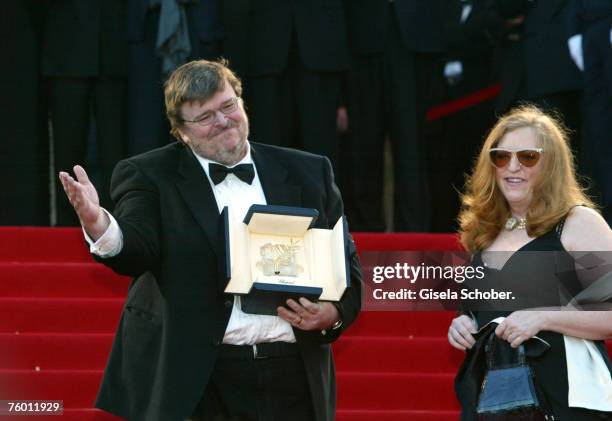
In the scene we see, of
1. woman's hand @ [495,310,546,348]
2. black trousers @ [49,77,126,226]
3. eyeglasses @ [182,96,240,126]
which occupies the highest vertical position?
black trousers @ [49,77,126,226]

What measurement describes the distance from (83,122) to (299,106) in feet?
4.14

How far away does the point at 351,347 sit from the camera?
6.23m

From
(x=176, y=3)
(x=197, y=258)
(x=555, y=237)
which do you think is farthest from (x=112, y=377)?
(x=176, y=3)

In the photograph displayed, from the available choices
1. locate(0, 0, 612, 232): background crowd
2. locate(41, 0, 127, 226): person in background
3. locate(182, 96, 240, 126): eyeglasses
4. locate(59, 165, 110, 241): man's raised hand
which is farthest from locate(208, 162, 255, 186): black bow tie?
locate(41, 0, 127, 226): person in background

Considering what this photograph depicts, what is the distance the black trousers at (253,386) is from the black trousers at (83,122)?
3727mm

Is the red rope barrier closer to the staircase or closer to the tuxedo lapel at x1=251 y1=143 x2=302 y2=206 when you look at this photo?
→ the staircase

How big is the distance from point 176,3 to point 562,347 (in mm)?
4202

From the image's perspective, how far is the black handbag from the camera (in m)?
3.90

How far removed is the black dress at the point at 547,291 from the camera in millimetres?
3947

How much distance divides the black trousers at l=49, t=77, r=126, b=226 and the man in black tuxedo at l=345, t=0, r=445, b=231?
1391 mm

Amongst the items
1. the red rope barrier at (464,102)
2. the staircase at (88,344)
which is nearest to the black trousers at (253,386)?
the staircase at (88,344)

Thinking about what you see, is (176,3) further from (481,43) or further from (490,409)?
(490,409)

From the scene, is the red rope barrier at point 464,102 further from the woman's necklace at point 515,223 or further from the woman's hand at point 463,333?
the woman's hand at point 463,333

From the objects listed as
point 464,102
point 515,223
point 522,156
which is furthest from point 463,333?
point 464,102
